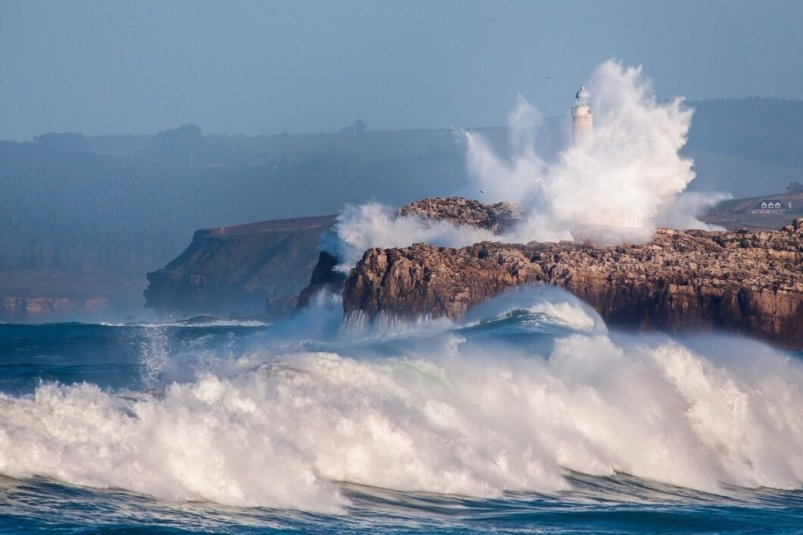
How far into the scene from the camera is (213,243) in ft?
361

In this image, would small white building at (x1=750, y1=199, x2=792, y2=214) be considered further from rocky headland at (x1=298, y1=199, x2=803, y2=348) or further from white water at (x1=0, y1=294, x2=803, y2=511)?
white water at (x1=0, y1=294, x2=803, y2=511)

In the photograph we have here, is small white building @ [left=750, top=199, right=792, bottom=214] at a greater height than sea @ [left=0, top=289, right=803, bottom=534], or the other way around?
small white building @ [left=750, top=199, right=792, bottom=214]

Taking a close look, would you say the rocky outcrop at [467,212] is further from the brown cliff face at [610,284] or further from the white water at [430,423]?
the white water at [430,423]

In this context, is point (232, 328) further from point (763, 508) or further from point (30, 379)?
point (763, 508)

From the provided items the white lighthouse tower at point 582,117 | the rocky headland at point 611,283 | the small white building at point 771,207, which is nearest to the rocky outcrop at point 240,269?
the small white building at point 771,207

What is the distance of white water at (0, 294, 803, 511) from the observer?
21.8 meters

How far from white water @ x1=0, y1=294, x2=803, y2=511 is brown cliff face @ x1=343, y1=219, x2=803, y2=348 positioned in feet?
29.4

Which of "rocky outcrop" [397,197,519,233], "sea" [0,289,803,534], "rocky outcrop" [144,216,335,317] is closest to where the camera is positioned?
"sea" [0,289,803,534]

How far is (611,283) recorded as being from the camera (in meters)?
45.7

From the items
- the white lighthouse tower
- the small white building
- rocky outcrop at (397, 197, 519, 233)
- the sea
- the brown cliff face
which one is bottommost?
the sea

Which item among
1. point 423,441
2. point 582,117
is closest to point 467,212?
point 582,117

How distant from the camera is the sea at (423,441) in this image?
2136 cm

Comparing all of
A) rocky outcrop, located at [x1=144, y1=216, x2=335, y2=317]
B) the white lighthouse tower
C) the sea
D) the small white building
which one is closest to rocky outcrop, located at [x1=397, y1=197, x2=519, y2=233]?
the white lighthouse tower

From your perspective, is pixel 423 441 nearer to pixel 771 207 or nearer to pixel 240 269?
pixel 240 269
